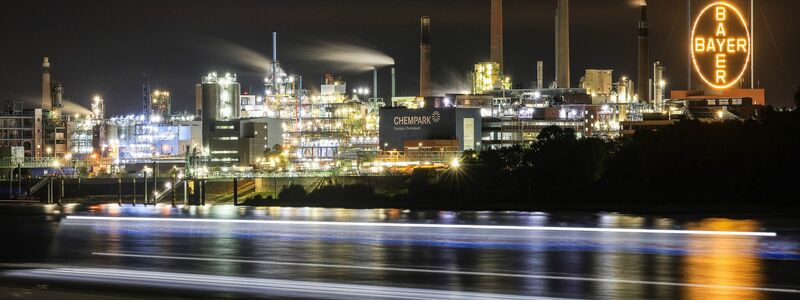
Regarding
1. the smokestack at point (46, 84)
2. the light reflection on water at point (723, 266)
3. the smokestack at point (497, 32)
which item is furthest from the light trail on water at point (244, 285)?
the smokestack at point (46, 84)

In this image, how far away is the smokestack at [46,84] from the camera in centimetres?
16650

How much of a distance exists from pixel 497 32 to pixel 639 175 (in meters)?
93.2

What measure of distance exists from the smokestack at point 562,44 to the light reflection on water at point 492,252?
117 meters

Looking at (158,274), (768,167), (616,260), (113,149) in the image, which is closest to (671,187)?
(768,167)

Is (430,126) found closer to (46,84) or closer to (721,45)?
(721,45)

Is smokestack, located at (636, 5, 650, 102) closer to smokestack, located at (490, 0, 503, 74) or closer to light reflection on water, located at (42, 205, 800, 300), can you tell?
smokestack, located at (490, 0, 503, 74)

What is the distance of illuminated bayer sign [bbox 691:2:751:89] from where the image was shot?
113438 mm

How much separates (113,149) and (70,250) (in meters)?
137

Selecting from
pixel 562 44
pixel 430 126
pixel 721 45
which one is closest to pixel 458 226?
pixel 721 45

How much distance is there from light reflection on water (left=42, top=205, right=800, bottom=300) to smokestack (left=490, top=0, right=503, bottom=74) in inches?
4618

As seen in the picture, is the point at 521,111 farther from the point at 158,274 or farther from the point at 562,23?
the point at 158,274

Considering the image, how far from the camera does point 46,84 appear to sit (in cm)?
16800

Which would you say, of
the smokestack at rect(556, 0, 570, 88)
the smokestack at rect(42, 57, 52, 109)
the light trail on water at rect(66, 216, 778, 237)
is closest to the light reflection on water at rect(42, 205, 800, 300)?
the light trail on water at rect(66, 216, 778, 237)

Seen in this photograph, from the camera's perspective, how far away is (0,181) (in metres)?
118
